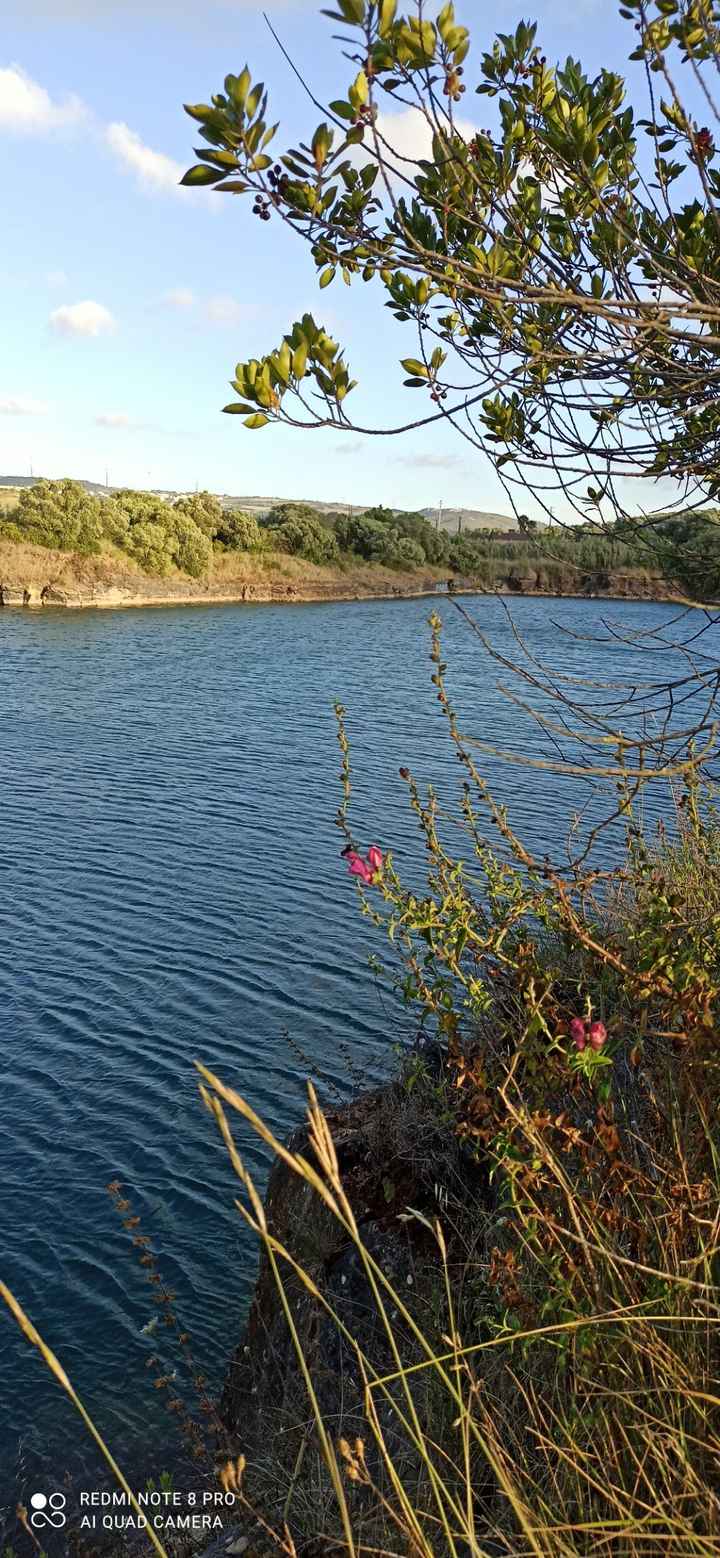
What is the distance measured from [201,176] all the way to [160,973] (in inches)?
361

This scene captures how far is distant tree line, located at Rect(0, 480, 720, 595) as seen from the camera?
5072 cm

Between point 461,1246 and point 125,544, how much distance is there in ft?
167

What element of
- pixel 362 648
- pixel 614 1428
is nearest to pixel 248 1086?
pixel 614 1428

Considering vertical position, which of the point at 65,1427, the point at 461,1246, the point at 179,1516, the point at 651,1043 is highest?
the point at 651,1043

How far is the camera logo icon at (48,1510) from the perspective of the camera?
503 centimetres

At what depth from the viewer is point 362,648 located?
38.9 m

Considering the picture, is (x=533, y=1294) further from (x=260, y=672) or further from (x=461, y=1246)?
(x=260, y=672)

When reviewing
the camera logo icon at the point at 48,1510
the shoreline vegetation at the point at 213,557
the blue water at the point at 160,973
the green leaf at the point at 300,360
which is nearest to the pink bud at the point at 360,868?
the blue water at the point at 160,973

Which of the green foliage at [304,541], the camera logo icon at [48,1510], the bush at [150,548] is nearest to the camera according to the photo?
the camera logo icon at [48,1510]

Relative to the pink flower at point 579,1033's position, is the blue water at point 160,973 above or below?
below

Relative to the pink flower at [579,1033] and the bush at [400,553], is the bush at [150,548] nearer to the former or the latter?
the bush at [400,553]

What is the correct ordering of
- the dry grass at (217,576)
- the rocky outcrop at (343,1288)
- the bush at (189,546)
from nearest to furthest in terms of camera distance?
the rocky outcrop at (343,1288)
the dry grass at (217,576)
the bush at (189,546)

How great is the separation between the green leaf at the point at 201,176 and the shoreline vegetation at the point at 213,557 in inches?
1481

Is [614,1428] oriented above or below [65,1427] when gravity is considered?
above
